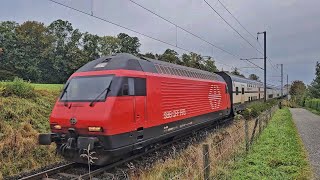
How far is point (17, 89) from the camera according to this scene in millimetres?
14695

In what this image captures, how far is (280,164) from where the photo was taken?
8.83m

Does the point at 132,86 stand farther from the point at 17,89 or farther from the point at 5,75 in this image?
the point at 5,75

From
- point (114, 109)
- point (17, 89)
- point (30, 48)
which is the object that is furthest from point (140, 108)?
point (30, 48)

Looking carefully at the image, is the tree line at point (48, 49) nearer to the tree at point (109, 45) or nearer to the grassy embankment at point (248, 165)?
the tree at point (109, 45)

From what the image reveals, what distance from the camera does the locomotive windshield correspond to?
8.88 meters

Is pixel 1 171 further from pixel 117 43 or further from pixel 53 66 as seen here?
pixel 117 43

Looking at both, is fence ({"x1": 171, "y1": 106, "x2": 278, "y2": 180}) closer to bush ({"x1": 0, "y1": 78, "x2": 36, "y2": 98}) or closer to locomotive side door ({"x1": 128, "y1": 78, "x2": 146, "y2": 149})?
locomotive side door ({"x1": 128, "y1": 78, "x2": 146, "y2": 149})

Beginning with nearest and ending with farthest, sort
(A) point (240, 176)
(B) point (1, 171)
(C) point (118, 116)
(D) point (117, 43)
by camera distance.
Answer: (A) point (240, 176) → (C) point (118, 116) → (B) point (1, 171) → (D) point (117, 43)

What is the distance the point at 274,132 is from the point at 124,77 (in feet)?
27.9

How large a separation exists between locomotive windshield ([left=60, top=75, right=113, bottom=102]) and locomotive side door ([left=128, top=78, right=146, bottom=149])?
0.82 m

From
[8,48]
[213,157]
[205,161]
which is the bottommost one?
[213,157]

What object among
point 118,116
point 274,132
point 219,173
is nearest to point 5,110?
point 118,116

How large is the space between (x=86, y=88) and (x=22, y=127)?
4.43 meters

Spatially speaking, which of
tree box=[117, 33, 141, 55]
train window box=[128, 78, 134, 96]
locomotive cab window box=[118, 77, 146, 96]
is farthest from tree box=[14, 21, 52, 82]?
train window box=[128, 78, 134, 96]
